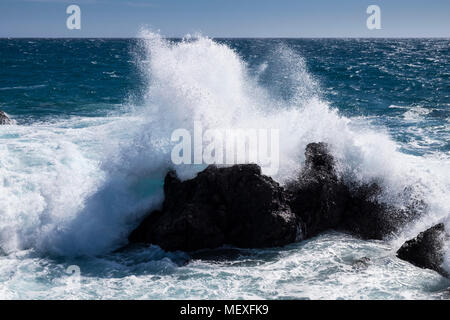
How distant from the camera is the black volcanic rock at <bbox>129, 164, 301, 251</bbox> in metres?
9.50

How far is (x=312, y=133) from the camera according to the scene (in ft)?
40.7

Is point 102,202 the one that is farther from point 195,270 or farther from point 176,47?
point 176,47

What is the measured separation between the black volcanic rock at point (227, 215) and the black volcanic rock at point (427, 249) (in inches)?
85.9

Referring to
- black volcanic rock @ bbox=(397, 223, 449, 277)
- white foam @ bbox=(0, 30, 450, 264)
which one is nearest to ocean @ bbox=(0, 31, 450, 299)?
white foam @ bbox=(0, 30, 450, 264)

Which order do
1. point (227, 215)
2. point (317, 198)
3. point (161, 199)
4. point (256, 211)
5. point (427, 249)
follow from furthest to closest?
1. point (161, 199)
2. point (317, 198)
3. point (227, 215)
4. point (256, 211)
5. point (427, 249)

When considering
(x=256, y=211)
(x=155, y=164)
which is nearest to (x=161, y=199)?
(x=155, y=164)

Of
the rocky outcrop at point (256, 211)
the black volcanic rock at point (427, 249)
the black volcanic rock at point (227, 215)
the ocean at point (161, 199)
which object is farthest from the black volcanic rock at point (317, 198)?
the black volcanic rock at point (427, 249)

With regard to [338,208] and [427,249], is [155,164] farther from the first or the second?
[427,249]

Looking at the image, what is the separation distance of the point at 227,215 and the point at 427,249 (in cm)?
399

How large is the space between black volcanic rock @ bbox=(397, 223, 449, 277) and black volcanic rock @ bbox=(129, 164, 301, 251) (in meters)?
2.18

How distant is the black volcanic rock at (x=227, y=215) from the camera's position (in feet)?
31.2

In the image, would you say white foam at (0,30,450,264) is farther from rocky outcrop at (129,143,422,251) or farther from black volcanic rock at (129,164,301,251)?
black volcanic rock at (129,164,301,251)

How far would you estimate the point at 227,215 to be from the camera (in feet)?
32.2
